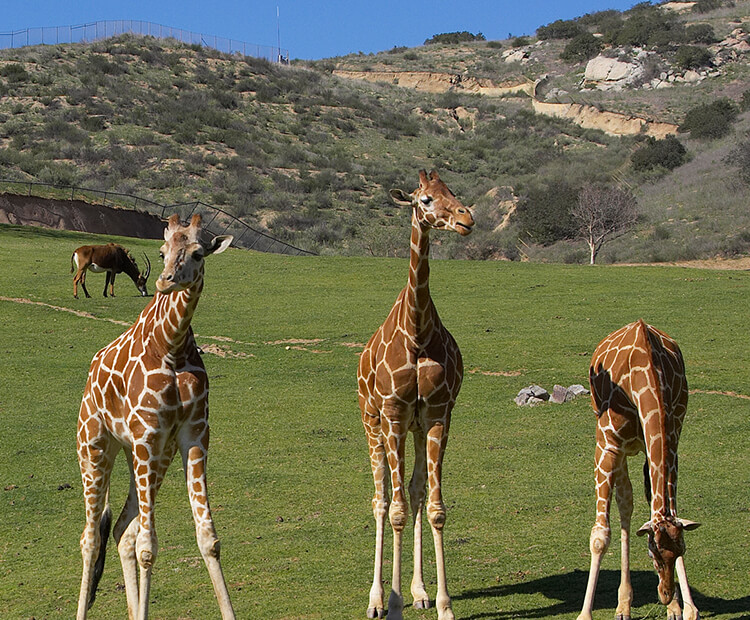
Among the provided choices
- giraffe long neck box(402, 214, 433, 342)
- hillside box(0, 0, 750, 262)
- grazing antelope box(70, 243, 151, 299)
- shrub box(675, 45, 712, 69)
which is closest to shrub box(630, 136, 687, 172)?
hillside box(0, 0, 750, 262)

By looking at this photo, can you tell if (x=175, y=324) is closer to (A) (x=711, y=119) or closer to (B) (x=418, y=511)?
(B) (x=418, y=511)

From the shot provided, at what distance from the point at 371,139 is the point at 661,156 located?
20.1 meters

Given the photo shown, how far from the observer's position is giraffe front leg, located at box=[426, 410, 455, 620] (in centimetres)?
735

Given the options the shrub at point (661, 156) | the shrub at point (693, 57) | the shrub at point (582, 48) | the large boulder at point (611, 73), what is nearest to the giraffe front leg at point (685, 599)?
the shrub at point (661, 156)

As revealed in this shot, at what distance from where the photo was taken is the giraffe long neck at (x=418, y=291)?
24.7 ft

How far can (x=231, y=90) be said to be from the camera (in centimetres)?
6719

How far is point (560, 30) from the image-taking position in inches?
4001

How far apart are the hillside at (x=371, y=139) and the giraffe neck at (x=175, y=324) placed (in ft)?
108

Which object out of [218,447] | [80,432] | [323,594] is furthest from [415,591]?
[218,447]

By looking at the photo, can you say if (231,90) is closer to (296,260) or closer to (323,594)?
(296,260)

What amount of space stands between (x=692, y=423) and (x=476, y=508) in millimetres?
5134

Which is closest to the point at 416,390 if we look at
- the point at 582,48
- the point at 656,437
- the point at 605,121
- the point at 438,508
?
the point at 438,508

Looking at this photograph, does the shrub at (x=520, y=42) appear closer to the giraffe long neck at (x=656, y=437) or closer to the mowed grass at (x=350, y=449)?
the mowed grass at (x=350, y=449)

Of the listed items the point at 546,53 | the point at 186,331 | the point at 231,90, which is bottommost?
the point at 186,331
